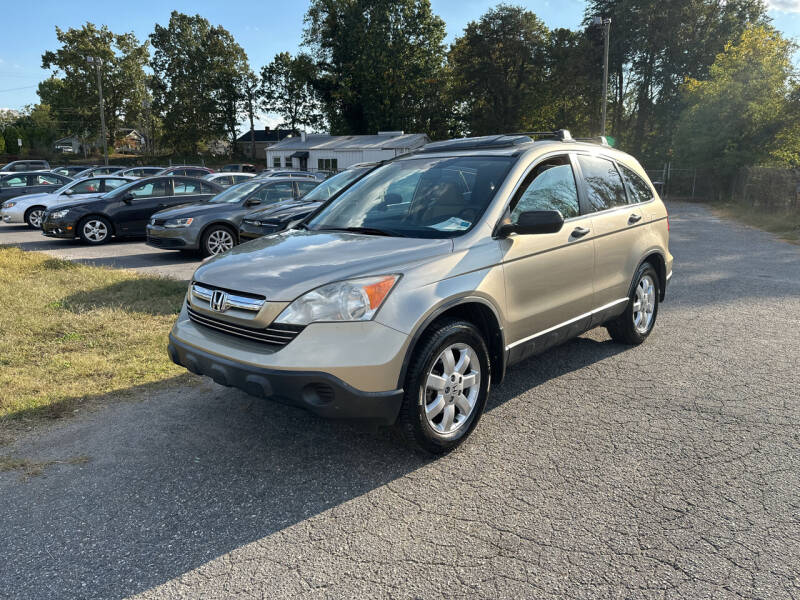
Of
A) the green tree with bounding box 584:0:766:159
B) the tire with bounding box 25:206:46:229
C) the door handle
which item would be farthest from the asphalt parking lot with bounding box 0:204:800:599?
the green tree with bounding box 584:0:766:159

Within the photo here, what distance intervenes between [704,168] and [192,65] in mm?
59458

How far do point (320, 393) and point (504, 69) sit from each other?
169ft

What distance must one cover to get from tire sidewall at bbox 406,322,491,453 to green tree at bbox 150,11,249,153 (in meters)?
73.0

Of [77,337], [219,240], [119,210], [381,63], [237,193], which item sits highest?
[381,63]

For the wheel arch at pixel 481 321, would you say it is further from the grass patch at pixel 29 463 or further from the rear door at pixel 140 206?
the rear door at pixel 140 206

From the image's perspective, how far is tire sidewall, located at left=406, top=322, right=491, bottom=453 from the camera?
3.33 metres

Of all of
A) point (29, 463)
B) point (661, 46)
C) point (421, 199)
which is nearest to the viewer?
point (29, 463)

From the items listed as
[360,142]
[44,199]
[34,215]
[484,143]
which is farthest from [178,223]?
[360,142]

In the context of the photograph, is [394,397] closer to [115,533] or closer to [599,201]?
[115,533]

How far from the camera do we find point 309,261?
11.6 ft

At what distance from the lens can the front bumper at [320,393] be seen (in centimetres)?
310

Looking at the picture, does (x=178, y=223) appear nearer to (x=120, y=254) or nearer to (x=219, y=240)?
(x=219, y=240)

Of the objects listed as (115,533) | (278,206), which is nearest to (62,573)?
(115,533)

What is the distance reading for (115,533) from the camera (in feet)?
9.45
